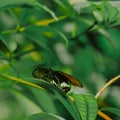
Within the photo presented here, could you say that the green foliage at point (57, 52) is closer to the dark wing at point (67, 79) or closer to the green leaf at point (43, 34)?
the green leaf at point (43, 34)

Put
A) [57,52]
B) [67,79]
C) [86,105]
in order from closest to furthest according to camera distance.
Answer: [86,105]
[67,79]
[57,52]

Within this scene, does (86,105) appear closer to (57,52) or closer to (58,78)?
(58,78)

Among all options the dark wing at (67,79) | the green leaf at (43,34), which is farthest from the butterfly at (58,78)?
the green leaf at (43,34)

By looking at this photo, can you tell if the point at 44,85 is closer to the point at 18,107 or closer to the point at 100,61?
the point at 18,107

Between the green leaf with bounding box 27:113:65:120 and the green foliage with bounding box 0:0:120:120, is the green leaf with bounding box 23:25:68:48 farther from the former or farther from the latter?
the green leaf with bounding box 27:113:65:120

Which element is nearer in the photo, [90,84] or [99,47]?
[90,84]

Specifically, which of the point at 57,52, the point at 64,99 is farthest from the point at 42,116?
the point at 57,52

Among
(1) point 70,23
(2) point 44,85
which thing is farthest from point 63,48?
(2) point 44,85
